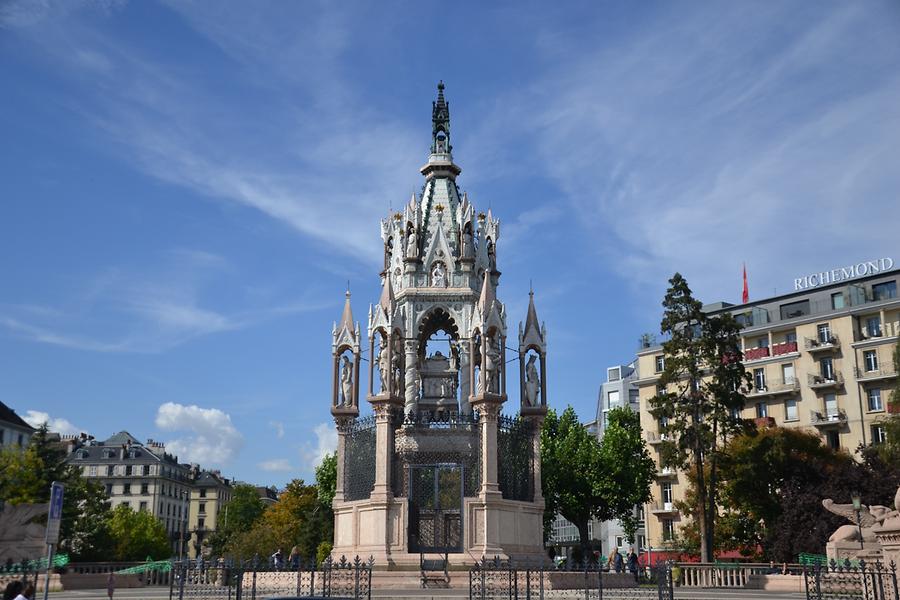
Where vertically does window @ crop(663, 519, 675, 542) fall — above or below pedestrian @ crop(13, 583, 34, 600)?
above

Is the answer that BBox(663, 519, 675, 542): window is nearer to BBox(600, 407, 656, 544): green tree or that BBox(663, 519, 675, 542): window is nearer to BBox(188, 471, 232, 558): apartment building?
BBox(600, 407, 656, 544): green tree

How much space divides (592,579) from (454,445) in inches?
257

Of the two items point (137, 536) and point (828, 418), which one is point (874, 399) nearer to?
point (828, 418)

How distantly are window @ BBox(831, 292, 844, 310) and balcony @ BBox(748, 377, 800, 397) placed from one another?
255 inches

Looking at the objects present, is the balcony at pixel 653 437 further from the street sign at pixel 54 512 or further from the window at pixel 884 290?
the street sign at pixel 54 512

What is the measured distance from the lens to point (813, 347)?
69.6m

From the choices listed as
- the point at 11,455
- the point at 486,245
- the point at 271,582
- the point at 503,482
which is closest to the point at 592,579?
the point at 503,482

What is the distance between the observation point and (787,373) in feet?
235

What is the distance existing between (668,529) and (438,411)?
46773mm

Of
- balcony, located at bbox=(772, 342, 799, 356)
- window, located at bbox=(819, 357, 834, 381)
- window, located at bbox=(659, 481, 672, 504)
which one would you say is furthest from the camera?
window, located at bbox=(659, 481, 672, 504)

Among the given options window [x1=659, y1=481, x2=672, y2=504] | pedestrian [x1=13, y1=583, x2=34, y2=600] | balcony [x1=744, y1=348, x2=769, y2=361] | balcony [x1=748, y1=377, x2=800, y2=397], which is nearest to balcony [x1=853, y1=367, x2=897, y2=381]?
balcony [x1=748, y1=377, x2=800, y2=397]

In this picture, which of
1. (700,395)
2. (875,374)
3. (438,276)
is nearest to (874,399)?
(875,374)

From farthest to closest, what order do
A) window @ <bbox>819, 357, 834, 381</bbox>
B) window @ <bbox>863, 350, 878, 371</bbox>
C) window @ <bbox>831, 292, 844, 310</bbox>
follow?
window @ <bbox>831, 292, 844, 310</bbox> < window @ <bbox>819, 357, 834, 381</bbox> < window @ <bbox>863, 350, 878, 371</bbox>

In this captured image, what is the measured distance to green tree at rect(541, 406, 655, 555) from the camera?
6038 cm
